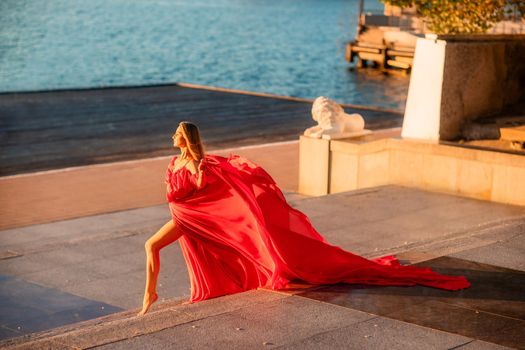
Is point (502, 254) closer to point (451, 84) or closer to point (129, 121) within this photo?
point (451, 84)

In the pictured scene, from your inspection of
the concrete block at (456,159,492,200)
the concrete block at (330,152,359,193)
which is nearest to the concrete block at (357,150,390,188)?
the concrete block at (330,152,359,193)

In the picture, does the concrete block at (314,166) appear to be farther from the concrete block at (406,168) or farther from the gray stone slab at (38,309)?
the gray stone slab at (38,309)

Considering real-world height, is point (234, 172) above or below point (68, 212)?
above

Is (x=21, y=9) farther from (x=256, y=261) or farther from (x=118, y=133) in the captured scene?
(x=256, y=261)

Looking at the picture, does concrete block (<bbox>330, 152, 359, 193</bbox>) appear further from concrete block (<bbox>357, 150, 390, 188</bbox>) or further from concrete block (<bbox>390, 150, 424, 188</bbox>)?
concrete block (<bbox>390, 150, 424, 188</bbox>)

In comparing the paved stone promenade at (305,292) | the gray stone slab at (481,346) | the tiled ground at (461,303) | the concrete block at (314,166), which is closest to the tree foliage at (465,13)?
the concrete block at (314,166)

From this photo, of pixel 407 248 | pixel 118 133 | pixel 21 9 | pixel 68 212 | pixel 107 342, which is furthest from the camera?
pixel 21 9

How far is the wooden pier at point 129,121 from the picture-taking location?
21.5 metres

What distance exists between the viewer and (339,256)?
8992mm

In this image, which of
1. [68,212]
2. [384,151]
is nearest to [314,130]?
[384,151]

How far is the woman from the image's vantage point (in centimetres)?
864

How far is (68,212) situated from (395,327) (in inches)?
347

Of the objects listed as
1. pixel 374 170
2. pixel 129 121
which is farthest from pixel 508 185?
pixel 129 121

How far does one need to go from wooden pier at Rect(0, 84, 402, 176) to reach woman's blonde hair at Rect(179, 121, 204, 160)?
11330 millimetres
